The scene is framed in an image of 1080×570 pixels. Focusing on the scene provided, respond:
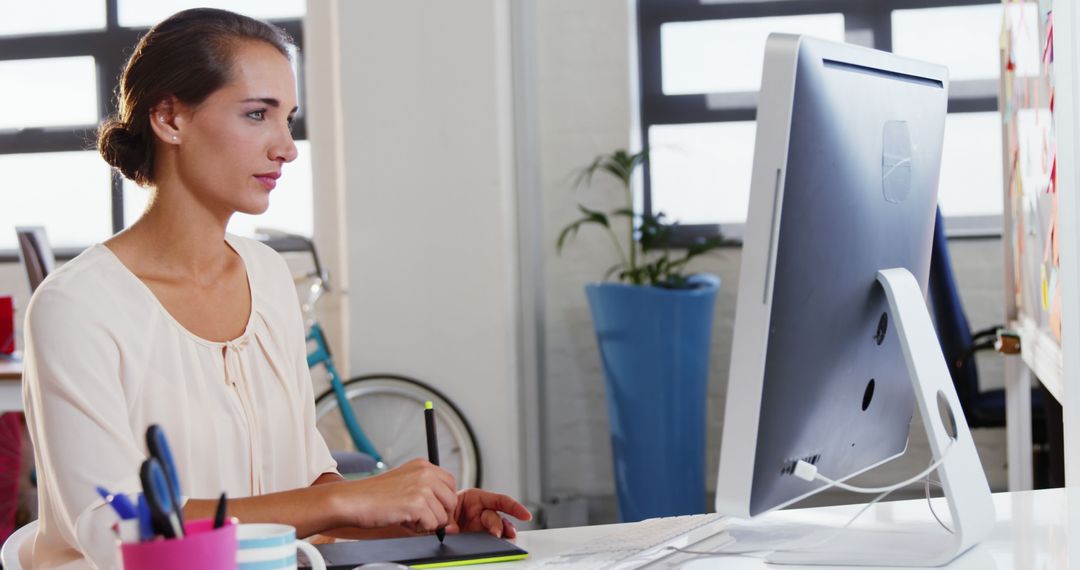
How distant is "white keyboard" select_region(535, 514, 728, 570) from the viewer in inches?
44.8

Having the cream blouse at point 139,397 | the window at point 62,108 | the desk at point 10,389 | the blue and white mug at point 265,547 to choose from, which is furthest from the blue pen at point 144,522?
the window at point 62,108

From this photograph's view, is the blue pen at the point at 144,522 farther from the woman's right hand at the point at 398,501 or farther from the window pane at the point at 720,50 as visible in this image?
the window pane at the point at 720,50

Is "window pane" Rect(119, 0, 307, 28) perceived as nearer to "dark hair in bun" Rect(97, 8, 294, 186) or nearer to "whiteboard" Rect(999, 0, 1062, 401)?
"whiteboard" Rect(999, 0, 1062, 401)

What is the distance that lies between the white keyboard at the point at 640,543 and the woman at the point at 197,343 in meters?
0.12

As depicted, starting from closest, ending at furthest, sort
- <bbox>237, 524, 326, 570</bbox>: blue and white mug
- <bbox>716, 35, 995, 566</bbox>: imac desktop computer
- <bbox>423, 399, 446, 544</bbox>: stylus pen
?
1. <bbox>237, 524, 326, 570</bbox>: blue and white mug
2. <bbox>716, 35, 995, 566</bbox>: imac desktop computer
3. <bbox>423, 399, 446, 544</bbox>: stylus pen

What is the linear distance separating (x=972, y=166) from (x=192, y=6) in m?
3.06

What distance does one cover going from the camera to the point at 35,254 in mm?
3428

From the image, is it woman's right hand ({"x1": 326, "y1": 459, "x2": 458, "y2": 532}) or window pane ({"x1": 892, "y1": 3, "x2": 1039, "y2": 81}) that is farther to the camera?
window pane ({"x1": 892, "y1": 3, "x2": 1039, "y2": 81})

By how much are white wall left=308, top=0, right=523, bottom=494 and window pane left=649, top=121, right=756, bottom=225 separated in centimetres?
80

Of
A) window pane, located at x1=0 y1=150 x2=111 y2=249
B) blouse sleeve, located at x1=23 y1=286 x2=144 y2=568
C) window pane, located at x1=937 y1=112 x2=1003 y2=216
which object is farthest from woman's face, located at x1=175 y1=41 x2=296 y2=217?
window pane, located at x1=0 y1=150 x2=111 y2=249

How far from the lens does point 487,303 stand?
3.96 m

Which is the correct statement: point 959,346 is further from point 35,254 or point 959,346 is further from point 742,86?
point 35,254

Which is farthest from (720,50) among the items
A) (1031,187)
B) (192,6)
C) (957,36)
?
(1031,187)

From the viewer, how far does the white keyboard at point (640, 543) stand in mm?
1138
